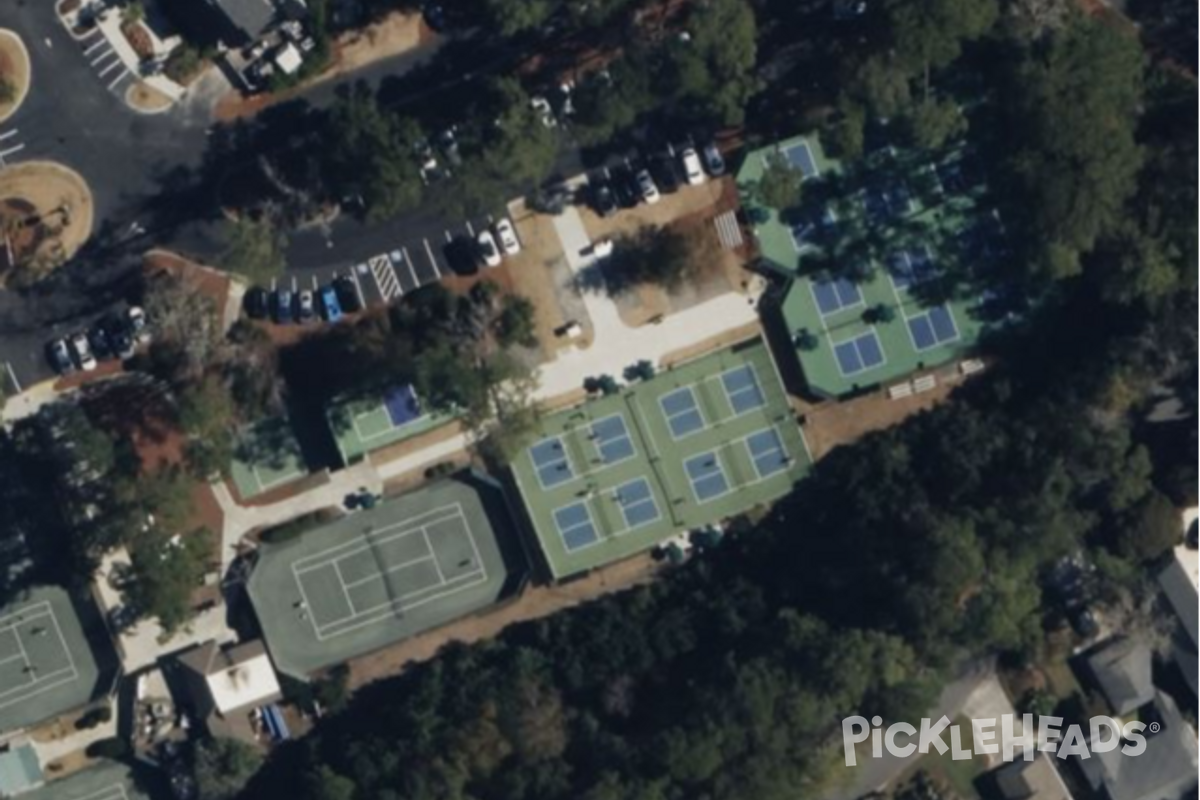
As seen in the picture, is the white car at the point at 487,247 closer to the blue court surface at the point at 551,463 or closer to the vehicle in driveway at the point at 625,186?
the vehicle in driveway at the point at 625,186

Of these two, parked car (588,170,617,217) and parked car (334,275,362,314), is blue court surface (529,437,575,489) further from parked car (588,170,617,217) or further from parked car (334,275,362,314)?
parked car (588,170,617,217)

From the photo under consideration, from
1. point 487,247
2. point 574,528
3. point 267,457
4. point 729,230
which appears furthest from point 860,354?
point 267,457

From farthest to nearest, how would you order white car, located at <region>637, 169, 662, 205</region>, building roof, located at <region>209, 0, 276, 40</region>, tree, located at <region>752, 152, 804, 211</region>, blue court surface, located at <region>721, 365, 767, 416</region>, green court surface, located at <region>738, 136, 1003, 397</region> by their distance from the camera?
blue court surface, located at <region>721, 365, 767, 416</region> → green court surface, located at <region>738, 136, 1003, 397</region> → white car, located at <region>637, 169, 662, 205</region> → building roof, located at <region>209, 0, 276, 40</region> → tree, located at <region>752, 152, 804, 211</region>

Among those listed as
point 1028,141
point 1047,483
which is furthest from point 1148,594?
point 1028,141

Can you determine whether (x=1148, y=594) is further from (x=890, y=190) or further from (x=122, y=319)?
(x=122, y=319)

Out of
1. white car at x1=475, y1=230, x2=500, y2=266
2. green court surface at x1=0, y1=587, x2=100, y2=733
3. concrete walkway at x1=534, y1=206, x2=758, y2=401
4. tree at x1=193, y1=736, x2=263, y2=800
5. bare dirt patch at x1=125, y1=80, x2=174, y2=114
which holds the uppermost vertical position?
bare dirt patch at x1=125, y1=80, x2=174, y2=114

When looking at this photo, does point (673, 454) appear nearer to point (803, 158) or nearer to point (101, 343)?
point (803, 158)

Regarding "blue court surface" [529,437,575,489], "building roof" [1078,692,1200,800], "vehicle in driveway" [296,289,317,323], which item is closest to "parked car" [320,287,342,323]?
"vehicle in driveway" [296,289,317,323]
